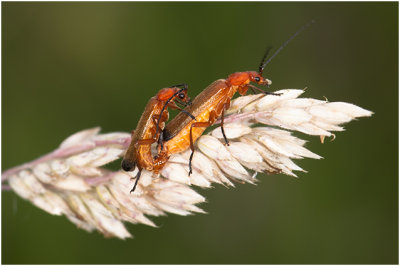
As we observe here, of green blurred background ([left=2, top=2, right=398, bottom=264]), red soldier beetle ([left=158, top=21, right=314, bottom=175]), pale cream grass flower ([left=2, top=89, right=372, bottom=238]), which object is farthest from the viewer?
green blurred background ([left=2, top=2, right=398, bottom=264])

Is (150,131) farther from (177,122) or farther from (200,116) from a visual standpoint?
(200,116)

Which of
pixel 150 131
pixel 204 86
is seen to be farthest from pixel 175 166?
pixel 204 86

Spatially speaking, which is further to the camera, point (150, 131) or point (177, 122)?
point (150, 131)

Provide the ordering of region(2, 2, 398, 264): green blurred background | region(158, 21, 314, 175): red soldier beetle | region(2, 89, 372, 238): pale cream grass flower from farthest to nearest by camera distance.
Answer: region(2, 2, 398, 264): green blurred background < region(158, 21, 314, 175): red soldier beetle < region(2, 89, 372, 238): pale cream grass flower

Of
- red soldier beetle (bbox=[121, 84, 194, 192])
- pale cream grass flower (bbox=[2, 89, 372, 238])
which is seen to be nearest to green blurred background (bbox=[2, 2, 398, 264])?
pale cream grass flower (bbox=[2, 89, 372, 238])

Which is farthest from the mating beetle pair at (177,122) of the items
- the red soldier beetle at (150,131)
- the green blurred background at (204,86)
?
the green blurred background at (204,86)

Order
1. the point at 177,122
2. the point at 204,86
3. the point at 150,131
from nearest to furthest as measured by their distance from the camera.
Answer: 1. the point at 177,122
2. the point at 150,131
3. the point at 204,86

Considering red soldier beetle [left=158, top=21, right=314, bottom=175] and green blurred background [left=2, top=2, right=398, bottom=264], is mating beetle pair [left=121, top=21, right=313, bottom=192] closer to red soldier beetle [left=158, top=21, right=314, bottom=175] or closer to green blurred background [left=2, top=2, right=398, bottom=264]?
red soldier beetle [left=158, top=21, right=314, bottom=175]

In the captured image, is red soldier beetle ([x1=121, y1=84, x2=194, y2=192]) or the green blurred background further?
the green blurred background
